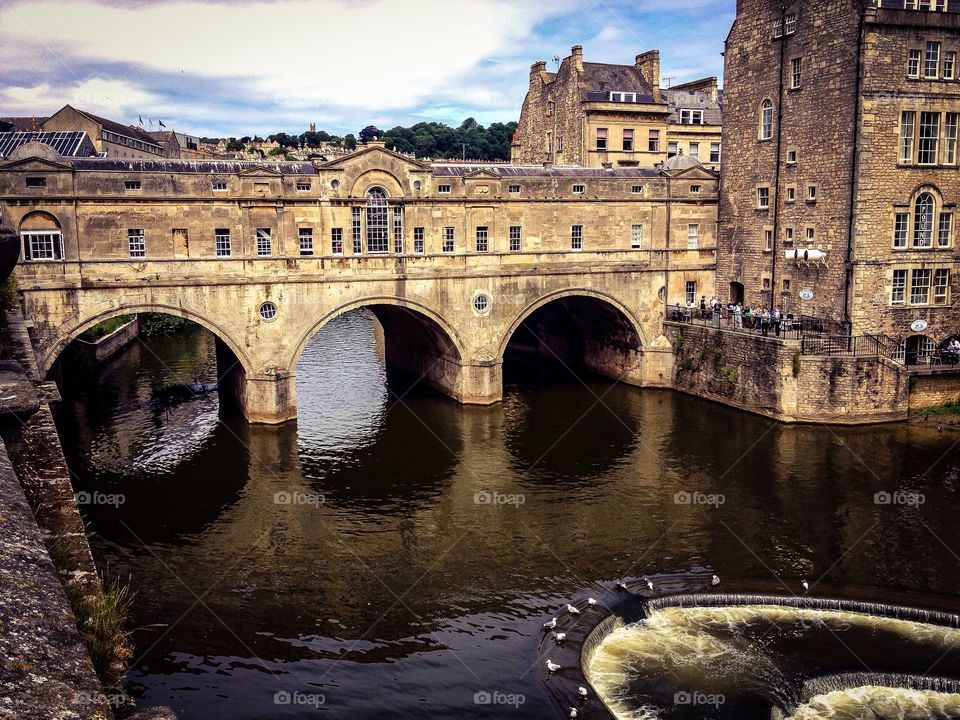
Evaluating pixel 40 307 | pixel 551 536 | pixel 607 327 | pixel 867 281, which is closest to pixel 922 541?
pixel 551 536

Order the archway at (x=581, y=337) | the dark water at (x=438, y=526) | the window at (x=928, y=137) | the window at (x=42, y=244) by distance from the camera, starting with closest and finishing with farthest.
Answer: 1. the dark water at (x=438, y=526)
2. the window at (x=42, y=244)
3. the window at (x=928, y=137)
4. the archway at (x=581, y=337)

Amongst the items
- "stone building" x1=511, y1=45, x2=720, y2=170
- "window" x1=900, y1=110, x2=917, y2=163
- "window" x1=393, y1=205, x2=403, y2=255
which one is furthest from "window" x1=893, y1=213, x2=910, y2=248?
"window" x1=393, y1=205, x2=403, y2=255

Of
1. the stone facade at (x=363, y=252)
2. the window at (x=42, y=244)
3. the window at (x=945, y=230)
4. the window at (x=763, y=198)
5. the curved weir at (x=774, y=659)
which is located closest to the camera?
the curved weir at (x=774, y=659)

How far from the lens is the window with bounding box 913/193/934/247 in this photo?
37.3 meters

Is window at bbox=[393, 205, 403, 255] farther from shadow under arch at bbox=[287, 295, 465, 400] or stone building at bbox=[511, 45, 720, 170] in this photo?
stone building at bbox=[511, 45, 720, 170]

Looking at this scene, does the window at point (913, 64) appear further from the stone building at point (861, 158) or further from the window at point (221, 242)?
the window at point (221, 242)

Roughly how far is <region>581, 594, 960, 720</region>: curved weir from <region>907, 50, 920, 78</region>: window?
26.3m

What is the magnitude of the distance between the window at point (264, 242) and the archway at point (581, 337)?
1183cm

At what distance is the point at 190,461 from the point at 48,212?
11.0 meters

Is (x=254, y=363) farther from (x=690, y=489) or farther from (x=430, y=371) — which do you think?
(x=690, y=489)

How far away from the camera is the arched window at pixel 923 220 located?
37281 mm

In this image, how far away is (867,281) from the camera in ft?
121

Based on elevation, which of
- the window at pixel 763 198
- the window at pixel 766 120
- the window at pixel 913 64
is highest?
the window at pixel 913 64

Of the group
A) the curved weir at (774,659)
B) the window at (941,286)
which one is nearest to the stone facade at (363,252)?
the window at (941,286)
